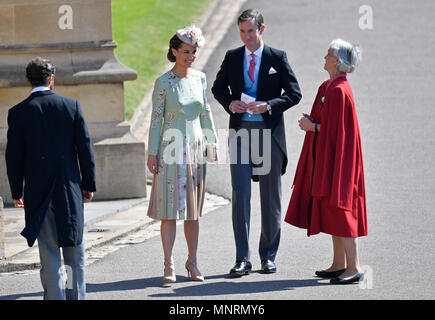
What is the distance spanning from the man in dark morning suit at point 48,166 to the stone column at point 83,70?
219 inches

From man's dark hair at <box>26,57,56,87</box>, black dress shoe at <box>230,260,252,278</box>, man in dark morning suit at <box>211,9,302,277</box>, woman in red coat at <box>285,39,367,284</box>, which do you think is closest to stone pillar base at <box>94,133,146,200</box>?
man in dark morning suit at <box>211,9,302,277</box>

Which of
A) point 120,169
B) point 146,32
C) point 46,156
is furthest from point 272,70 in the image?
point 146,32

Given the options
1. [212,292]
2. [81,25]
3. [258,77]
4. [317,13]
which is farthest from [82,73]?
[317,13]

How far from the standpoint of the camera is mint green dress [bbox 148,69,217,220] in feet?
28.4

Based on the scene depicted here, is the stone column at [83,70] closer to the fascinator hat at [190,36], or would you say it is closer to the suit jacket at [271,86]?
the suit jacket at [271,86]

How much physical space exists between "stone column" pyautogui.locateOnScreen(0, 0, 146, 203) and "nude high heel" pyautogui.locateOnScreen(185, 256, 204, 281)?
4.35 meters

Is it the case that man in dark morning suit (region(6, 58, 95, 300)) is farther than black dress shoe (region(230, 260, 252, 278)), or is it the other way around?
black dress shoe (region(230, 260, 252, 278))

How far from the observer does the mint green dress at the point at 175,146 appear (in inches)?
341

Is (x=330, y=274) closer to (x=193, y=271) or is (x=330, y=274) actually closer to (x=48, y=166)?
(x=193, y=271)

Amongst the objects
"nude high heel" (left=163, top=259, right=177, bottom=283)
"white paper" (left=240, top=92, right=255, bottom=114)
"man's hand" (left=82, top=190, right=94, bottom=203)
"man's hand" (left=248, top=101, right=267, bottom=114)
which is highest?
"white paper" (left=240, top=92, right=255, bottom=114)

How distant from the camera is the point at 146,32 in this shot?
70.6 ft

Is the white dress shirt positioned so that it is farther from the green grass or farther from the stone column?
the green grass

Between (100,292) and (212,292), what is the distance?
0.93 metres
